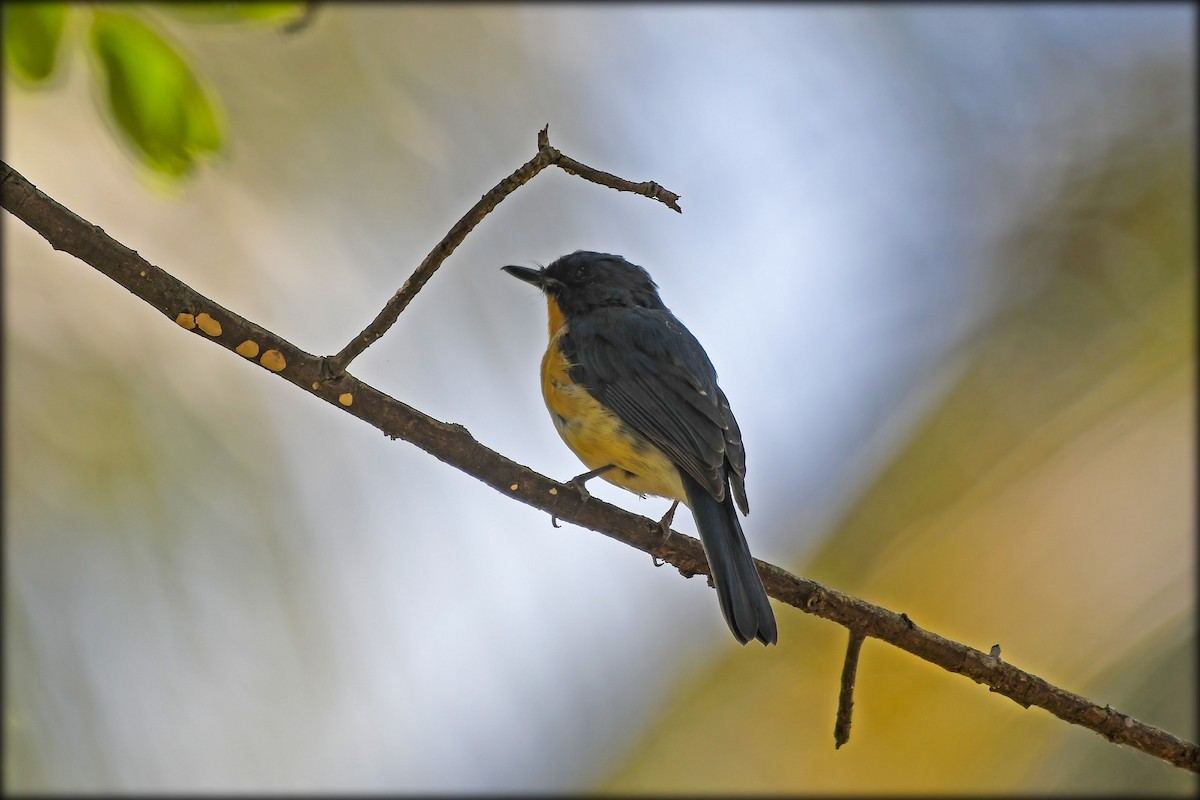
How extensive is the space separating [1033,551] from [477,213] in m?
3.76

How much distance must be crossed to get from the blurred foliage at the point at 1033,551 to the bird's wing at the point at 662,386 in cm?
181

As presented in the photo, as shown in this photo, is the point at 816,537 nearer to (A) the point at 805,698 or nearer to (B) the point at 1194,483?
(A) the point at 805,698

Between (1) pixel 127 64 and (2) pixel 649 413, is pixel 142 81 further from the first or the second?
(2) pixel 649 413

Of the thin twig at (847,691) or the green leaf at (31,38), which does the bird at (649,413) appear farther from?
the green leaf at (31,38)

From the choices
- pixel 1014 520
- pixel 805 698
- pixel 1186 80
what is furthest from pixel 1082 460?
pixel 1186 80

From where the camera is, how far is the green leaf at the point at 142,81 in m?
2.43

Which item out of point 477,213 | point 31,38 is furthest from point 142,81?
point 477,213

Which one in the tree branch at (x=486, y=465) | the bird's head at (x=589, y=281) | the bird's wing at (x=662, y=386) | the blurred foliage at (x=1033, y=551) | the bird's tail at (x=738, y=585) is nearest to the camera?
the tree branch at (x=486, y=465)

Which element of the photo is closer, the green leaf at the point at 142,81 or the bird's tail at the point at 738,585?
the green leaf at the point at 142,81

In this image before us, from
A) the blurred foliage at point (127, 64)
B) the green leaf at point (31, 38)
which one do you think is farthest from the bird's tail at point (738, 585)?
the green leaf at point (31, 38)

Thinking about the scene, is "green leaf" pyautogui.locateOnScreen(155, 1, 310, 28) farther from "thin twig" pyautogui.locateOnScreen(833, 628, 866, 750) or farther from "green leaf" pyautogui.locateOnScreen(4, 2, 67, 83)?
"thin twig" pyautogui.locateOnScreen(833, 628, 866, 750)

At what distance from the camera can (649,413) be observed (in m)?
3.68

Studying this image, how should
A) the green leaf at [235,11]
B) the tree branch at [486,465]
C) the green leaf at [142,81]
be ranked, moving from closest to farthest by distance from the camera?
1. the tree branch at [486,465]
2. the green leaf at [142,81]
3. the green leaf at [235,11]

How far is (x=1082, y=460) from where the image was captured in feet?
17.3
